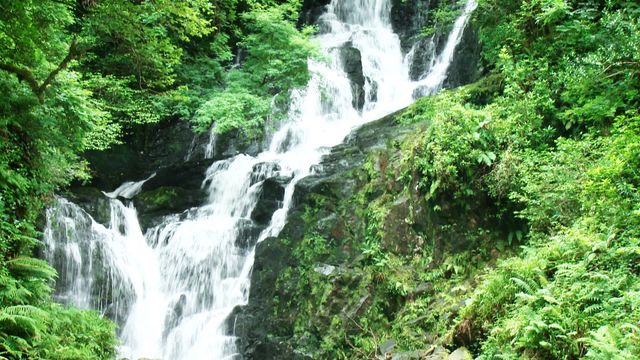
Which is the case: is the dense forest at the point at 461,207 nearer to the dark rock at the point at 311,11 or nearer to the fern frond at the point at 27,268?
the fern frond at the point at 27,268

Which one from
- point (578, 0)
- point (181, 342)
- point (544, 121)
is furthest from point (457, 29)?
point (181, 342)

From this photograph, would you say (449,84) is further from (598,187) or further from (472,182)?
(598,187)

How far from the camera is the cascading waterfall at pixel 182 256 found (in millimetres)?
11094

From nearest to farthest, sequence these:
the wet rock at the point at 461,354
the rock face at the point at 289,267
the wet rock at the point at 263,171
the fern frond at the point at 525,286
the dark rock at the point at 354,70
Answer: the fern frond at the point at 525,286, the wet rock at the point at 461,354, the rock face at the point at 289,267, the wet rock at the point at 263,171, the dark rock at the point at 354,70

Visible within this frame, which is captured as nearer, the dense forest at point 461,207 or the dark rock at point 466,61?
the dense forest at point 461,207

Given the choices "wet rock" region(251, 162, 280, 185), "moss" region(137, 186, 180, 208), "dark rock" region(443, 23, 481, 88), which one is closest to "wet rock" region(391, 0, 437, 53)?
"dark rock" region(443, 23, 481, 88)

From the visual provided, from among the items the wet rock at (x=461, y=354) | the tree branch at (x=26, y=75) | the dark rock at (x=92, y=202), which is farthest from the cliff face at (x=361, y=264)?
the tree branch at (x=26, y=75)

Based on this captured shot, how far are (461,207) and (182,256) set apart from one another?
791 centimetres

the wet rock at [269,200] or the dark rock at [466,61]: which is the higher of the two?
the dark rock at [466,61]

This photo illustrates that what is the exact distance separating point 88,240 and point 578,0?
41.7 feet

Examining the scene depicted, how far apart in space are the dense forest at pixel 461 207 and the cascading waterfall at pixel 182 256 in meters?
2.10

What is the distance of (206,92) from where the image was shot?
17.0 metres

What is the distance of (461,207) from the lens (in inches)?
327

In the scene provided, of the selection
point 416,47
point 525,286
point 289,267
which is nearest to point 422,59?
point 416,47
